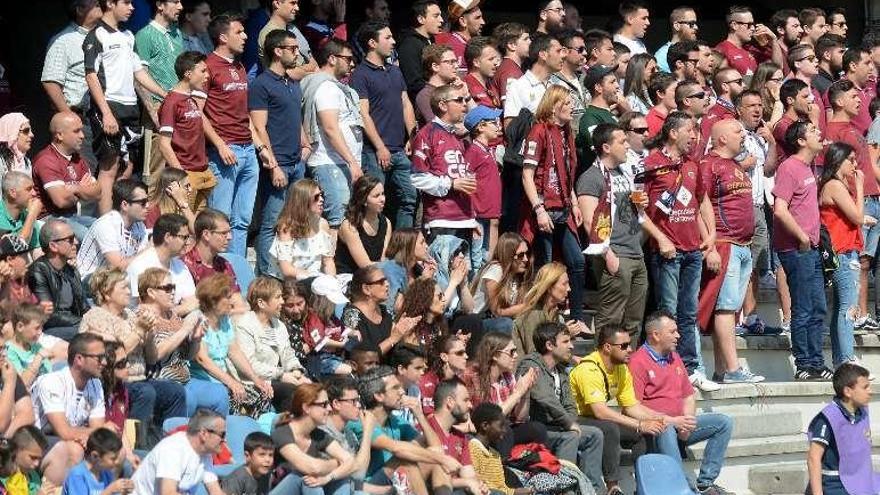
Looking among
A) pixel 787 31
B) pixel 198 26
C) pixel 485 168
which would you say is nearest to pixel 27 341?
pixel 485 168

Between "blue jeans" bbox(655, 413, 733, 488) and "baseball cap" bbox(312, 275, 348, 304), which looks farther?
"blue jeans" bbox(655, 413, 733, 488)

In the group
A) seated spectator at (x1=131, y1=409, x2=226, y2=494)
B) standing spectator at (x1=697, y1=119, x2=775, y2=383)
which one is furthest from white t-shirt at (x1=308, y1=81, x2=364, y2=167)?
seated spectator at (x1=131, y1=409, x2=226, y2=494)

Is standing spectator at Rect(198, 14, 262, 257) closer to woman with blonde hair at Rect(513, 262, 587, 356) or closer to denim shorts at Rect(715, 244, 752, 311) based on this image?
woman with blonde hair at Rect(513, 262, 587, 356)

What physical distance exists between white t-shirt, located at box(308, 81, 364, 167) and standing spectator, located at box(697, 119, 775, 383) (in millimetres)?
2654

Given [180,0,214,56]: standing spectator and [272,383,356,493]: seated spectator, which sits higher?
[180,0,214,56]: standing spectator

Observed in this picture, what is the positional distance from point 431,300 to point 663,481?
1.96 m

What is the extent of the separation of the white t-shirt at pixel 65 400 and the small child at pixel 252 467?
2.70 ft

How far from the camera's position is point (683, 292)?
15305 mm

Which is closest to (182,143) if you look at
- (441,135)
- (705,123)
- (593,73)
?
(441,135)

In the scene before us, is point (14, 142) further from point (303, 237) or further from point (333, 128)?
point (333, 128)

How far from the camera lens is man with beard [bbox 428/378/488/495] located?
1273cm

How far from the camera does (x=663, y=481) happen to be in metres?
13.5

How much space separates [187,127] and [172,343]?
2.77 metres

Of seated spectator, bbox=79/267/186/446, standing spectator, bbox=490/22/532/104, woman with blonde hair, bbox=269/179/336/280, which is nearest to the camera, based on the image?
seated spectator, bbox=79/267/186/446
